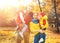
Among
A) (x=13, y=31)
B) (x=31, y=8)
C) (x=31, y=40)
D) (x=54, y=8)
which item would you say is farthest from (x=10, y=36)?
(x=54, y=8)

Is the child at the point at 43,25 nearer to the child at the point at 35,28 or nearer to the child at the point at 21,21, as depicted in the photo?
the child at the point at 35,28

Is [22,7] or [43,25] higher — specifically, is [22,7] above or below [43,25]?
above

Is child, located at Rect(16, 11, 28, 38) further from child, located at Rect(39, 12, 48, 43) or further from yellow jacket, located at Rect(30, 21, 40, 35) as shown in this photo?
child, located at Rect(39, 12, 48, 43)

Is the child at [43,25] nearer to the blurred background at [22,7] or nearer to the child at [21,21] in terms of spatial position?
the blurred background at [22,7]

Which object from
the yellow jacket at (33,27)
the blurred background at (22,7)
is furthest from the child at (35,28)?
the blurred background at (22,7)

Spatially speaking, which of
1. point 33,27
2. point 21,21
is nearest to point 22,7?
point 21,21

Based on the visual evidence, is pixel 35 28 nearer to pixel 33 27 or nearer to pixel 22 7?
pixel 33 27

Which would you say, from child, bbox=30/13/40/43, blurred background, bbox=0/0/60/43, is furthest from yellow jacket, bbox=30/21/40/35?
blurred background, bbox=0/0/60/43

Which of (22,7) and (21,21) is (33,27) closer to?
(21,21)

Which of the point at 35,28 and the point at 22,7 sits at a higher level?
the point at 22,7

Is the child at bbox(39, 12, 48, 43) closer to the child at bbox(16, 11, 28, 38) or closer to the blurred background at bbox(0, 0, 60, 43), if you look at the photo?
the blurred background at bbox(0, 0, 60, 43)

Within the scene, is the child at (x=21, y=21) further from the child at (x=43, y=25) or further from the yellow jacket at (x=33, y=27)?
the child at (x=43, y=25)

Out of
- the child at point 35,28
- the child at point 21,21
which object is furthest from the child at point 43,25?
the child at point 21,21

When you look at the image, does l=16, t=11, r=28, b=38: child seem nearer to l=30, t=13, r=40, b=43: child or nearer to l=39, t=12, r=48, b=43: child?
l=30, t=13, r=40, b=43: child
